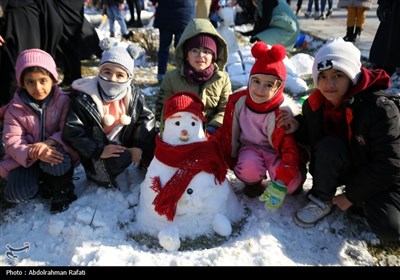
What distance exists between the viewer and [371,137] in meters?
2.22

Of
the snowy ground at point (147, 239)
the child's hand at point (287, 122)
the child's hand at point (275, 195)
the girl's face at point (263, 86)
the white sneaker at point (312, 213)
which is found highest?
the girl's face at point (263, 86)

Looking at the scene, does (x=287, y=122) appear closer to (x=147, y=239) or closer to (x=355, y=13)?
(x=147, y=239)

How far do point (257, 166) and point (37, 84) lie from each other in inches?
62.6

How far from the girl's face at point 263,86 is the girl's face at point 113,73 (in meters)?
0.90

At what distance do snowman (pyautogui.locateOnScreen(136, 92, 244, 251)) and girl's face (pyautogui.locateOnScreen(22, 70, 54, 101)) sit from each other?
91 centimetres

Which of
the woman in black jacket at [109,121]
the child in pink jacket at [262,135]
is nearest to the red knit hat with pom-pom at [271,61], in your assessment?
the child in pink jacket at [262,135]

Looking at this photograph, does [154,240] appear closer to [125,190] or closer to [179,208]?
[179,208]

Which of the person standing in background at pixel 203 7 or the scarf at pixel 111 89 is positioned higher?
the person standing in background at pixel 203 7

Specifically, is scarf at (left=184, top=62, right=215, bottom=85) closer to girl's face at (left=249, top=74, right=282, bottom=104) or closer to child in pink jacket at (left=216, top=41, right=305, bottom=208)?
child in pink jacket at (left=216, top=41, right=305, bottom=208)

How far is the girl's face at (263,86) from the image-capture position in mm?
2504

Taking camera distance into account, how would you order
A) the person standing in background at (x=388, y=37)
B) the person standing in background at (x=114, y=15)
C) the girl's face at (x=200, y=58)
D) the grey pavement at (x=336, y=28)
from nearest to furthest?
the girl's face at (x=200, y=58) < the person standing in background at (x=388, y=37) < the person standing in background at (x=114, y=15) < the grey pavement at (x=336, y=28)

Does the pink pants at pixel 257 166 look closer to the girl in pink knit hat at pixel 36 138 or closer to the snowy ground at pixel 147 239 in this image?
the snowy ground at pixel 147 239

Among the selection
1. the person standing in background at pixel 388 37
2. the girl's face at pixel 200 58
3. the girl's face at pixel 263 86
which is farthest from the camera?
the person standing in background at pixel 388 37
